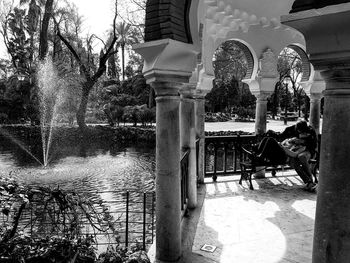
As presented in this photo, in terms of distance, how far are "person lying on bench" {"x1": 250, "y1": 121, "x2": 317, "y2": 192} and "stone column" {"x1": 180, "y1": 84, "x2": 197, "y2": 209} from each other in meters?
1.70

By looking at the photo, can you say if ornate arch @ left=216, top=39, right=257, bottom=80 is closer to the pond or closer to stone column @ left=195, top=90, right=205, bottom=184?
stone column @ left=195, top=90, right=205, bottom=184

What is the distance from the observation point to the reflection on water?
916cm

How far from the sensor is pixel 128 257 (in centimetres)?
233

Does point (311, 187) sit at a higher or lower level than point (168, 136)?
lower

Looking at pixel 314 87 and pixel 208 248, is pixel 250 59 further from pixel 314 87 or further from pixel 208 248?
pixel 208 248

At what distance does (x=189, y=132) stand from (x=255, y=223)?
5.49 ft

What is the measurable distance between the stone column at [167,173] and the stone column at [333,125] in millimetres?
1481

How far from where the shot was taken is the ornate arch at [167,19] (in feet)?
9.73

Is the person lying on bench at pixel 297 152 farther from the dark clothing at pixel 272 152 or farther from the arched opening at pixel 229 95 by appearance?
the arched opening at pixel 229 95

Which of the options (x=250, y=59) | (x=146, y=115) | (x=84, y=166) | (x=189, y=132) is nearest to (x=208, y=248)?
(x=189, y=132)

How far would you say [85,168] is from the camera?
11602 mm

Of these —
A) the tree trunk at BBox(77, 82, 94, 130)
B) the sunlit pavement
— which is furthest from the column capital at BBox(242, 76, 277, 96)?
the tree trunk at BBox(77, 82, 94, 130)

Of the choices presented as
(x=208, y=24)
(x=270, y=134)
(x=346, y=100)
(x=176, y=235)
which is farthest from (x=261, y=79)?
(x=346, y=100)

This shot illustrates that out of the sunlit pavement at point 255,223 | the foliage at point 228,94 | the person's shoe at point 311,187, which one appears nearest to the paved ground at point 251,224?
the sunlit pavement at point 255,223
